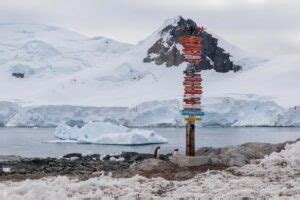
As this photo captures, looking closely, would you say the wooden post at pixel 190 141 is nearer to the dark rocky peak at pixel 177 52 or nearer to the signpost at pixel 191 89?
the signpost at pixel 191 89

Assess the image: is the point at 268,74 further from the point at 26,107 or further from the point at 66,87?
the point at 26,107

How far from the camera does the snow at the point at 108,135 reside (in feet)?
196

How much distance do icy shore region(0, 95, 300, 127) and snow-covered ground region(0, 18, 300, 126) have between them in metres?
0.17

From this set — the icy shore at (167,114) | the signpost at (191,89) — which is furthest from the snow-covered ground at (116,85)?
the signpost at (191,89)

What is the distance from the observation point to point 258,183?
14398 millimetres

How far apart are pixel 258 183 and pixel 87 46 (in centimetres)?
13874

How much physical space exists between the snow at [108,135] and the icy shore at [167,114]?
105 ft

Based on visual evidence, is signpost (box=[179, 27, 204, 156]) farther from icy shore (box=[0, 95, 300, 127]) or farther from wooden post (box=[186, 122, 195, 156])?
icy shore (box=[0, 95, 300, 127])

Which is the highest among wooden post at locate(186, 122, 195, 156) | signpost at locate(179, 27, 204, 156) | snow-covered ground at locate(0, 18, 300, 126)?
snow-covered ground at locate(0, 18, 300, 126)

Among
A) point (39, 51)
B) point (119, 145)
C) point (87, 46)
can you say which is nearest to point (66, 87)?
point (39, 51)

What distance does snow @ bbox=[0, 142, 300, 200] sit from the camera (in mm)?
12359

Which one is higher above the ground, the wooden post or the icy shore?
the icy shore

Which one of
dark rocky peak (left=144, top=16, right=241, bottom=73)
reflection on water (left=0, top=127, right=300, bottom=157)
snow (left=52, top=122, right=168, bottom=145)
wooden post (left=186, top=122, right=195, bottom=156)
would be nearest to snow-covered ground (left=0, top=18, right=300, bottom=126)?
dark rocky peak (left=144, top=16, right=241, bottom=73)

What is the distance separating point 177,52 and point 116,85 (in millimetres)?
24895
